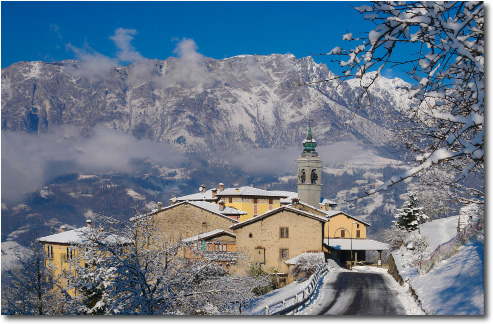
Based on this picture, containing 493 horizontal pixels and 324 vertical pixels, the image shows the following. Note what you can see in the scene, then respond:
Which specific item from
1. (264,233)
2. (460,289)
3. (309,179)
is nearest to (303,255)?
(264,233)

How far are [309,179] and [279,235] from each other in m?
39.4

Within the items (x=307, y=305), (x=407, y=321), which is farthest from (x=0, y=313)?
(x=407, y=321)

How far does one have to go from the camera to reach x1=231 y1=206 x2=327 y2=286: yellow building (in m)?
31.9

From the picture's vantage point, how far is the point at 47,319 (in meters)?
8.13

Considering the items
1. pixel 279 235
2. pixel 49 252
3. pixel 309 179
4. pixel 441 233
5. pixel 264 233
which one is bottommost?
pixel 279 235

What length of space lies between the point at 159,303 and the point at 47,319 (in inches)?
71.7

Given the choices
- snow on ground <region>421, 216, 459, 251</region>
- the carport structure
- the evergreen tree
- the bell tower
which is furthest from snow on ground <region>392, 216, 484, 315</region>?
the bell tower

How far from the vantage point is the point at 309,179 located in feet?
233

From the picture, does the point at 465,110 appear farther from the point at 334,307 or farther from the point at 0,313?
the point at 0,313

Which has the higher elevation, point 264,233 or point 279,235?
point 264,233

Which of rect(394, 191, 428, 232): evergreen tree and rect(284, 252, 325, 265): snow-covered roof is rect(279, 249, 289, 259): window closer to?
rect(284, 252, 325, 265): snow-covered roof

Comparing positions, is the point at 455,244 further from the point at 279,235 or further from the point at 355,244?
the point at 355,244

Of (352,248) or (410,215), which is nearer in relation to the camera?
(410,215)

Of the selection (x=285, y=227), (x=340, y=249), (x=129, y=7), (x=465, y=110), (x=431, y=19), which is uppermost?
(x=129, y=7)
